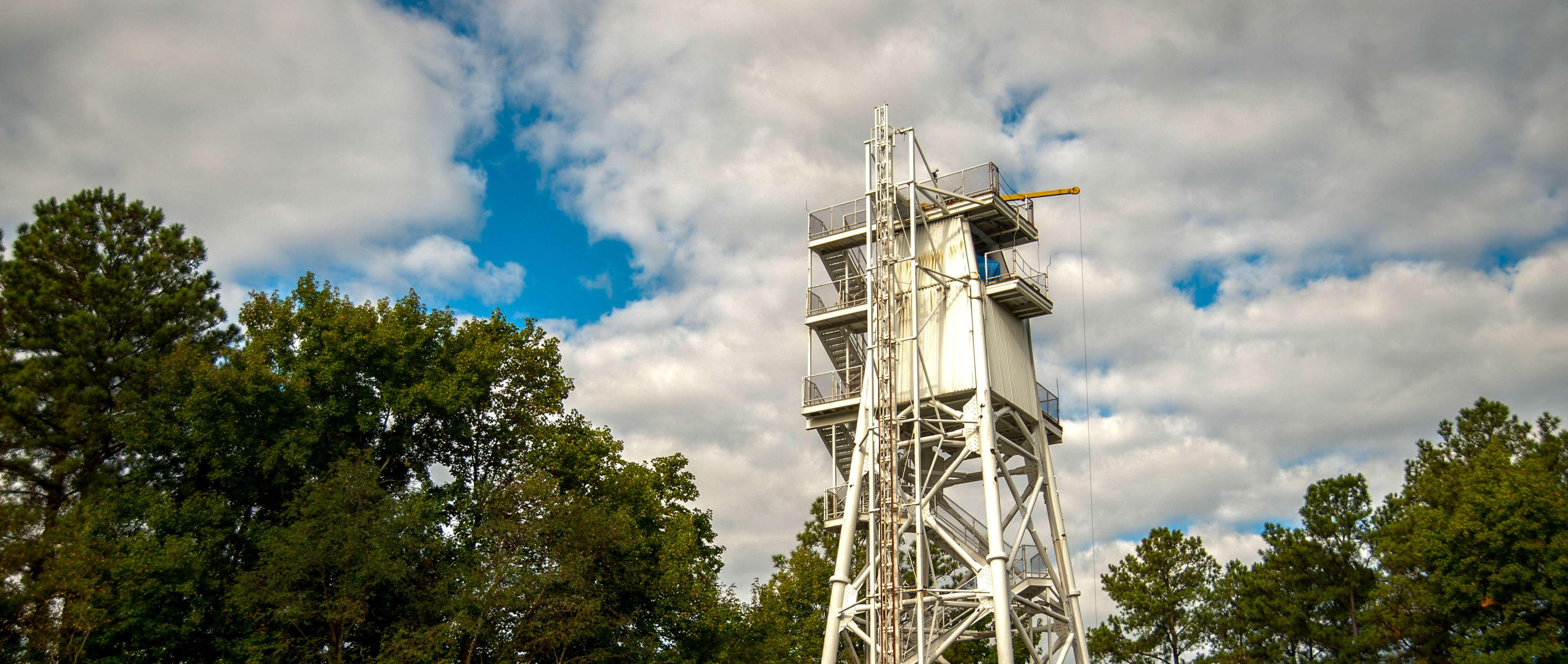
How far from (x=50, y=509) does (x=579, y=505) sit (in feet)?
45.3

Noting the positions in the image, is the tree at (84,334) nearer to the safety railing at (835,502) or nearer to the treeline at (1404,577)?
the safety railing at (835,502)

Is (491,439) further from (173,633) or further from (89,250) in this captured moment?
(89,250)

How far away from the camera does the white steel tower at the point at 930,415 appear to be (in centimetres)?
2870

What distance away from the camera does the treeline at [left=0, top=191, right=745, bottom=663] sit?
2992 centimetres

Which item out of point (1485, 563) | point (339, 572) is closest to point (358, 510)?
point (339, 572)

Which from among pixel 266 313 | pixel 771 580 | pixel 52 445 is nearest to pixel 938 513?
pixel 771 580

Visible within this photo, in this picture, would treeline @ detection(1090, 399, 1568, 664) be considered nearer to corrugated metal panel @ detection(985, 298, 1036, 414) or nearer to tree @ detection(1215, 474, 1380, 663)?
tree @ detection(1215, 474, 1380, 663)

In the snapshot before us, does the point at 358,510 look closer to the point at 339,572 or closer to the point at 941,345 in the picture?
the point at 339,572

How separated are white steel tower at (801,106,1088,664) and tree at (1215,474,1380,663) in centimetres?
1415

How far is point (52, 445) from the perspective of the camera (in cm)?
3234

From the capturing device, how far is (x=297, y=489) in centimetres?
3428

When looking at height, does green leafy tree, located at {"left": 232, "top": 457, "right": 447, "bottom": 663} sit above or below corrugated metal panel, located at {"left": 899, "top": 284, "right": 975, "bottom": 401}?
below

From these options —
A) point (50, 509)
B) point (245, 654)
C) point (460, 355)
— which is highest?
point (460, 355)

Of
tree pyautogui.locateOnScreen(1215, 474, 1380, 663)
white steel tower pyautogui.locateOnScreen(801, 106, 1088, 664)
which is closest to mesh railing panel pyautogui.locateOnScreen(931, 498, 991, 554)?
white steel tower pyautogui.locateOnScreen(801, 106, 1088, 664)
